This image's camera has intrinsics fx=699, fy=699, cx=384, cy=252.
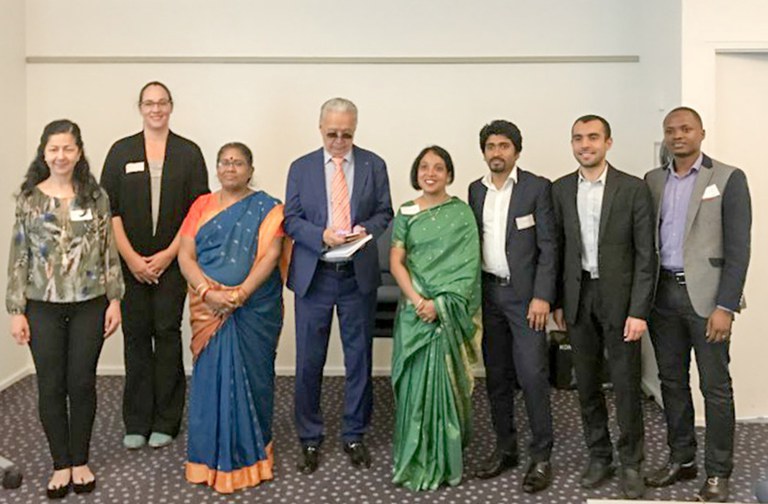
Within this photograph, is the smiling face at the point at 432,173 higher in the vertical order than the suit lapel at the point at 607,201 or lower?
higher

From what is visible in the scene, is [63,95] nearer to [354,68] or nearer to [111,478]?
[354,68]

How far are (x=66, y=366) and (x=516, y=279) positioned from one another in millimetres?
1720

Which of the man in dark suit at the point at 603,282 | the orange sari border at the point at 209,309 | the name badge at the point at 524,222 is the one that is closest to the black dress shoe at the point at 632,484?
the man in dark suit at the point at 603,282

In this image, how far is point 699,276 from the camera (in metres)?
2.50

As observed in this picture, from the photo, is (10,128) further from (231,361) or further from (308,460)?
(308,460)

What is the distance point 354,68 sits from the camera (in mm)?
4207

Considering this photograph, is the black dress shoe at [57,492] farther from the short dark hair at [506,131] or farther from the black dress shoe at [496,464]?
the short dark hair at [506,131]

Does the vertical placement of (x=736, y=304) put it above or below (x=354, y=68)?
below

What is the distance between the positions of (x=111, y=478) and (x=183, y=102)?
230 cm

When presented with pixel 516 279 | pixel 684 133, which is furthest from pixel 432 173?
pixel 684 133

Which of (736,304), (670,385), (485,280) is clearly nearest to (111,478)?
(485,280)

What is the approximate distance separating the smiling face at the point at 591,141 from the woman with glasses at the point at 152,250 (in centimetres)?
165

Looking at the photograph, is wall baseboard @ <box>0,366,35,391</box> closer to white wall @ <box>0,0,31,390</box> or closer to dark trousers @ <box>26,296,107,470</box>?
white wall @ <box>0,0,31,390</box>

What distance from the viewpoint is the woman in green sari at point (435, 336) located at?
2.68 metres
